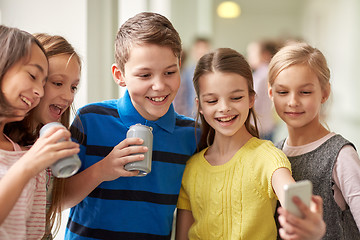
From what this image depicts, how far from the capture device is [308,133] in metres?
1.22

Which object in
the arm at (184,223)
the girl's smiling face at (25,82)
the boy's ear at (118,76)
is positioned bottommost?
the arm at (184,223)

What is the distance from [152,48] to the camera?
110 centimetres

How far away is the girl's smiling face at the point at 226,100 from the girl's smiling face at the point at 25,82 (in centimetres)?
47

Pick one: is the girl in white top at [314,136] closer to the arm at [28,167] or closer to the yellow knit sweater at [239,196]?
the yellow knit sweater at [239,196]

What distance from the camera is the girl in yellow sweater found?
3.50 feet

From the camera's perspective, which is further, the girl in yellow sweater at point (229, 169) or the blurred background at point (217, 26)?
the blurred background at point (217, 26)

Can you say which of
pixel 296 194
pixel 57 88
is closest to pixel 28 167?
pixel 57 88

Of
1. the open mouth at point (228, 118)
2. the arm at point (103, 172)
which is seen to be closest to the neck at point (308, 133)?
the open mouth at point (228, 118)

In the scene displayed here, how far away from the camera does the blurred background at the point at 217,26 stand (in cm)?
164

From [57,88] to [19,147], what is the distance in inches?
7.5

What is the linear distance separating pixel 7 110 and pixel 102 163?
0.95ft

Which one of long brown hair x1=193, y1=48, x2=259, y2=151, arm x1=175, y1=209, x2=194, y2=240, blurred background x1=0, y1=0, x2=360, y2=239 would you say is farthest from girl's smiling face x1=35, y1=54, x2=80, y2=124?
blurred background x1=0, y1=0, x2=360, y2=239

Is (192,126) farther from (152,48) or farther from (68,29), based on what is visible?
(68,29)

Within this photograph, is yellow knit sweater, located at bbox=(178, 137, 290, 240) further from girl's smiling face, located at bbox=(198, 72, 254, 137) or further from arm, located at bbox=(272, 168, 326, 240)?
arm, located at bbox=(272, 168, 326, 240)
